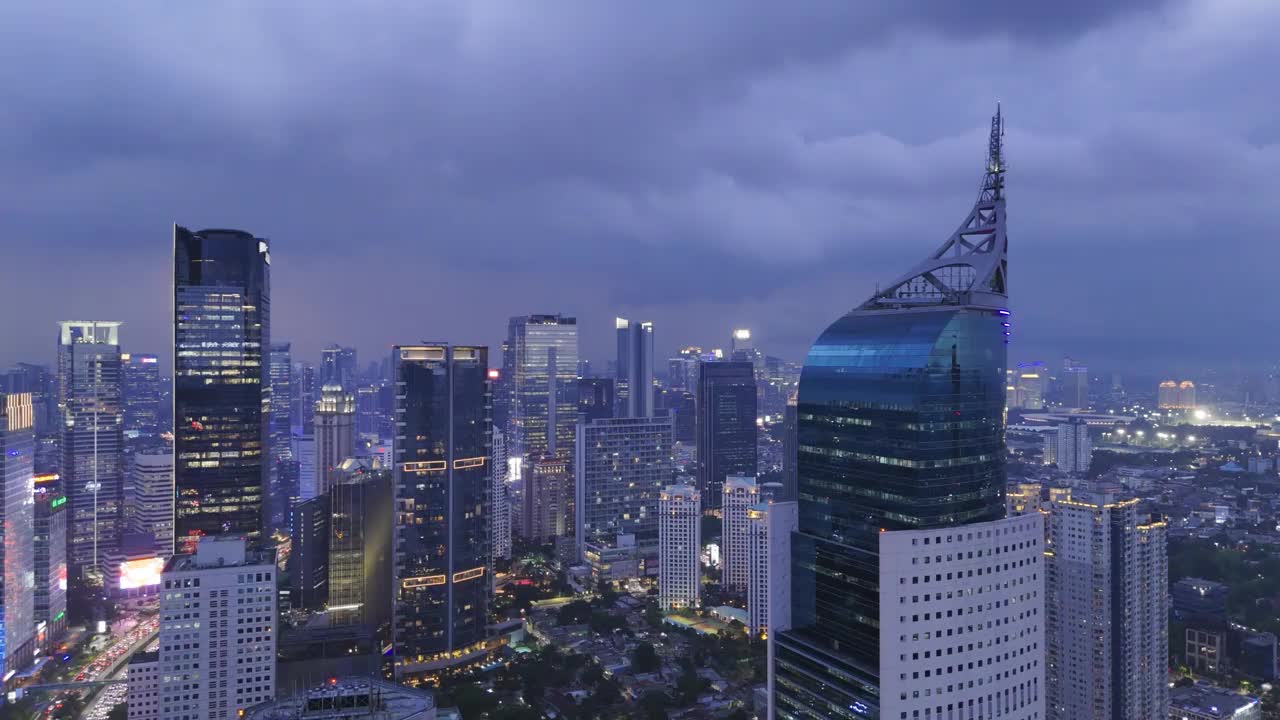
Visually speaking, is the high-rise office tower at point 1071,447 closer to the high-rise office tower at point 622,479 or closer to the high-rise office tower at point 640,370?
the high-rise office tower at point 640,370

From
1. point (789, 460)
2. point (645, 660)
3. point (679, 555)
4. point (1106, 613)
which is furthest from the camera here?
point (789, 460)

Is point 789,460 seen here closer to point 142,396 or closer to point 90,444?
point 90,444

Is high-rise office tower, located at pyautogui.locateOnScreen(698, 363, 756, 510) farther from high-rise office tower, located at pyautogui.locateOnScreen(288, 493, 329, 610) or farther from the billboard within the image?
the billboard

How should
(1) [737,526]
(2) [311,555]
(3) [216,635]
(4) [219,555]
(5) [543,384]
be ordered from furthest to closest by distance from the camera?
1. (5) [543,384]
2. (1) [737,526]
3. (2) [311,555]
4. (4) [219,555]
5. (3) [216,635]

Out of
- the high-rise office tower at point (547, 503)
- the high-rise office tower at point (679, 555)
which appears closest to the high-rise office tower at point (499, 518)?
the high-rise office tower at point (547, 503)

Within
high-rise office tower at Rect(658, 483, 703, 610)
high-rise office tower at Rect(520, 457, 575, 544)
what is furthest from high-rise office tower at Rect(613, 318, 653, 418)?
high-rise office tower at Rect(658, 483, 703, 610)

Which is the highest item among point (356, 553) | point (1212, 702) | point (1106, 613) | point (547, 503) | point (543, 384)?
point (543, 384)

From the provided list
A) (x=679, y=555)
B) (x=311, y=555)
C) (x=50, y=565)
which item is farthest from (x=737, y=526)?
(x=50, y=565)
